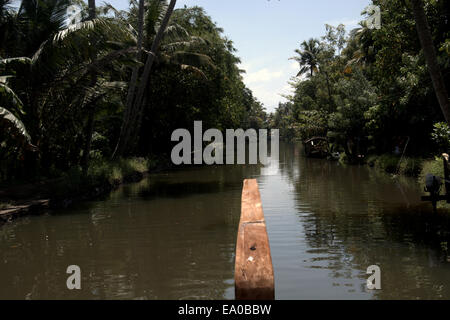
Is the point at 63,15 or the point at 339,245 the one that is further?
the point at 63,15

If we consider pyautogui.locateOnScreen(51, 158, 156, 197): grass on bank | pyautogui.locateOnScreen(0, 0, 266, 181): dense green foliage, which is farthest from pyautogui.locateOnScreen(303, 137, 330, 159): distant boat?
pyautogui.locateOnScreen(51, 158, 156, 197): grass on bank

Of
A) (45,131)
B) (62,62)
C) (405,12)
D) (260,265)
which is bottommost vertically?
(260,265)

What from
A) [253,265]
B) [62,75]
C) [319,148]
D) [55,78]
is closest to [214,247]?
[253,265]

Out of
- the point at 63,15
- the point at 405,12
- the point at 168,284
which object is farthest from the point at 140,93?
the point at 168,284

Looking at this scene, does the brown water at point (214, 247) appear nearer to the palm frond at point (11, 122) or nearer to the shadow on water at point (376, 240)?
the shadow on water at point (376, 240)

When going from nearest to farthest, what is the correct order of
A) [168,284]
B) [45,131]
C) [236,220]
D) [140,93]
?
1. [168,284]
2. [236,220]
3. [45,131]
4. [140,93]

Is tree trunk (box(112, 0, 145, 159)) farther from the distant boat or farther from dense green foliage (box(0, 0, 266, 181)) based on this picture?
the distant boat

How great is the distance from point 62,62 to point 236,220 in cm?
789

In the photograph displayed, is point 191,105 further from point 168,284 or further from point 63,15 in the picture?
point 168,284

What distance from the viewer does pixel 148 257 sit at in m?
7.01

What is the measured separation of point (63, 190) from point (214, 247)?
698 centimetres

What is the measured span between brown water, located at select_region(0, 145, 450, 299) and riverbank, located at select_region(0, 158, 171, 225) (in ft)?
1.76
